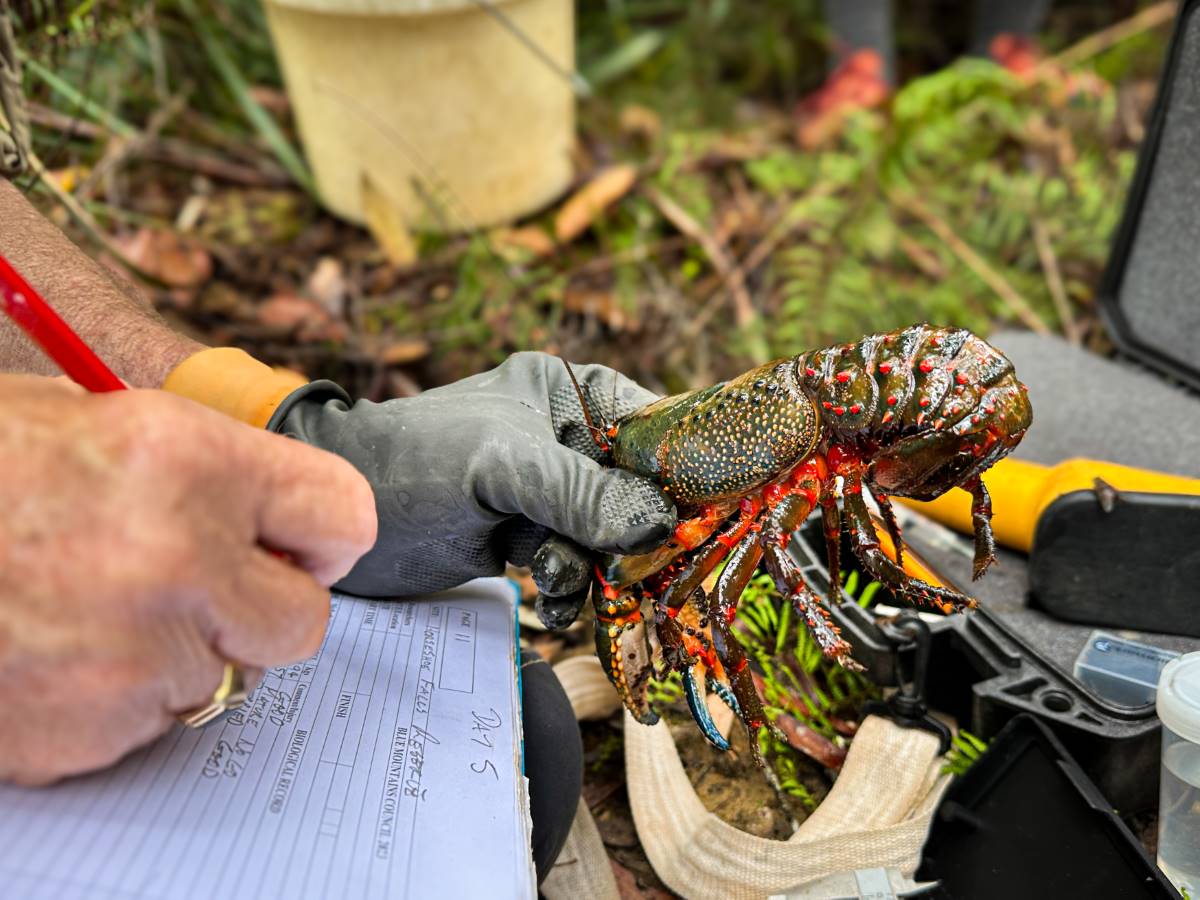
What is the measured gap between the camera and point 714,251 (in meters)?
3.96

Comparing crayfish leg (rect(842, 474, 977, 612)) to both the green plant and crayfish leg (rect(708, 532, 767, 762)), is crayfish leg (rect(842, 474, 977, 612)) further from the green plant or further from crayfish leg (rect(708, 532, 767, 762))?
the green plant

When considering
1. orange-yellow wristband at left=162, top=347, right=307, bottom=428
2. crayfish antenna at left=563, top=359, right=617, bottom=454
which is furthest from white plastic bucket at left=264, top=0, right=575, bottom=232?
crayfish antenna at left=563, top=359, right=617, bottom=454

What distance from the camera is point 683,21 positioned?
16.6 feet

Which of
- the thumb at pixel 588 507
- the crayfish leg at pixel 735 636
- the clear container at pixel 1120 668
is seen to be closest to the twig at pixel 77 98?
the thumb at pixel 588 507

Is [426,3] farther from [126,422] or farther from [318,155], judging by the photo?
[126,422]

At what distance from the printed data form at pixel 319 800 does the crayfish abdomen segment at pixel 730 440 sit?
42cm

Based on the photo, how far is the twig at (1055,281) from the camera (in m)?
3.59

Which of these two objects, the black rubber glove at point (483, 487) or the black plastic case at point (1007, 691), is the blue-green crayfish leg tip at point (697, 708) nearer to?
the black rubber glove at point (483, 487)

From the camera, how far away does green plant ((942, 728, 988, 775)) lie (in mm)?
1876

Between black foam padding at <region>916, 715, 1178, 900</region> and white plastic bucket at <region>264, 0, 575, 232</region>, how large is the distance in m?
2.59

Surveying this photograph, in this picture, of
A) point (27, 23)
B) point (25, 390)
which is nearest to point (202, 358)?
point (25, 390)

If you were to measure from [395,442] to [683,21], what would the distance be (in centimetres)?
406

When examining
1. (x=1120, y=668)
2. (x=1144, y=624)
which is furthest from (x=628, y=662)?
(x=1144, y=624)

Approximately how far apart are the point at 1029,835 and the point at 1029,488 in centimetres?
85
